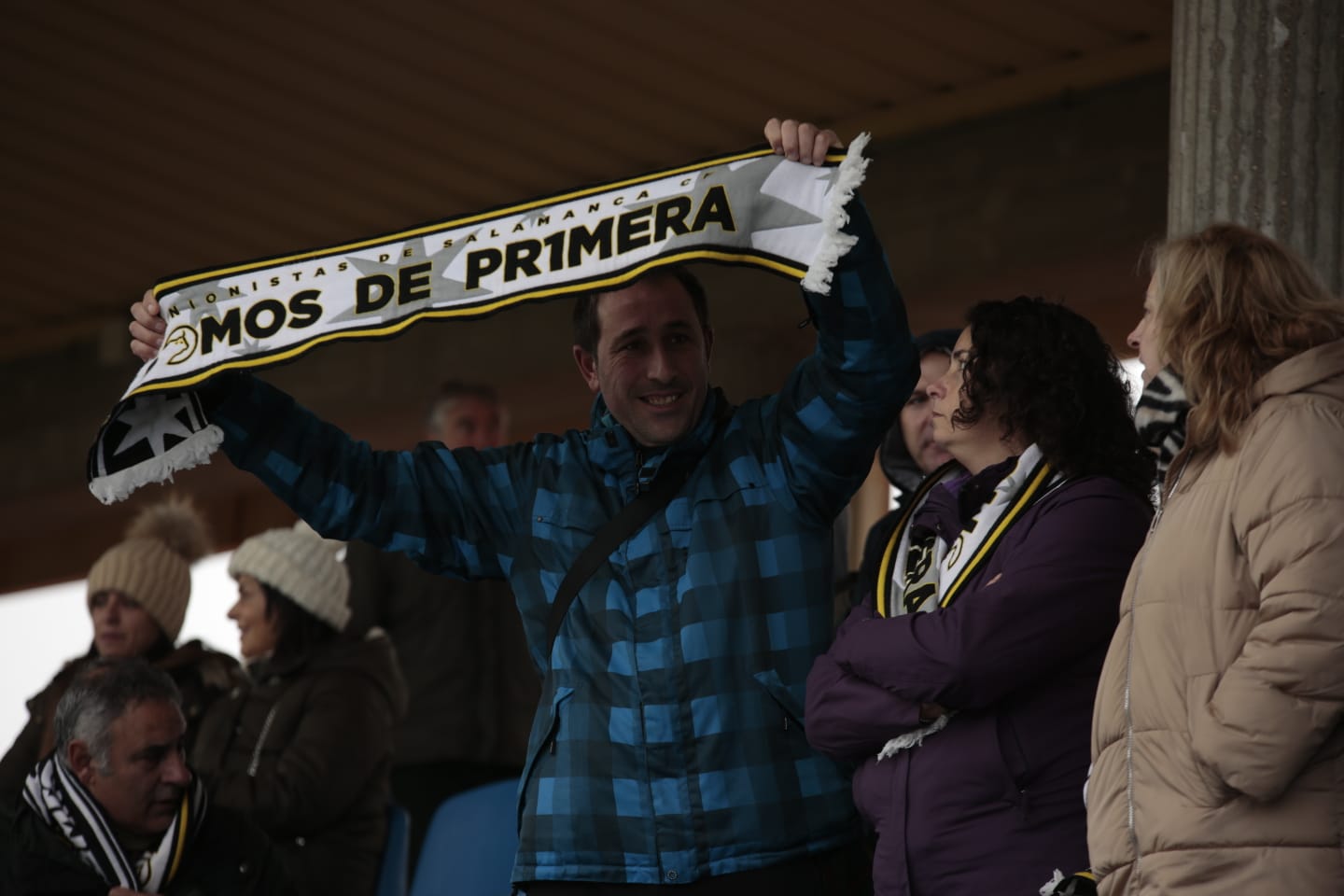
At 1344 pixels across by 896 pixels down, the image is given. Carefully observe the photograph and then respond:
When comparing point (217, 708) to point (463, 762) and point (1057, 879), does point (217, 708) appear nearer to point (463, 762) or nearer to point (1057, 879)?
point (463, 762)

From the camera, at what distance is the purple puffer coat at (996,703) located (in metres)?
3.15

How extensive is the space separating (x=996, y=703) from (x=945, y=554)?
0.32 meters

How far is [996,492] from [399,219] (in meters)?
6.16

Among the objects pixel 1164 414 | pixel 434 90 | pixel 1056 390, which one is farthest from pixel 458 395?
pixel 1164 414

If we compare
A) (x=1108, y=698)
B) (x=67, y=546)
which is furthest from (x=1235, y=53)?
(x=67, y=546)

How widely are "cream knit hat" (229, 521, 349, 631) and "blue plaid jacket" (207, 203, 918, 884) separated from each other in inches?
70.1

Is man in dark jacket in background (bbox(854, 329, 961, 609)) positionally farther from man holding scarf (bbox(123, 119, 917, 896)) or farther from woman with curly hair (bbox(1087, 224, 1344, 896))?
woman with curly hair (bbox(1087, 224, 1344, 896))

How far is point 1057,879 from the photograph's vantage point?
3.04 metres

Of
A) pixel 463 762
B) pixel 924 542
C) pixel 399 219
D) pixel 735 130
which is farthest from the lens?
pixel 399 219

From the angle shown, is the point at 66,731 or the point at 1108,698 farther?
the point at 66,731

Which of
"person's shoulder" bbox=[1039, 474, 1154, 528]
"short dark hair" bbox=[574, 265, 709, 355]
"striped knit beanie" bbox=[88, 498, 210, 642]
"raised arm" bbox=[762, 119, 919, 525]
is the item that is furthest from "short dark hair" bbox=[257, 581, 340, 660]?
"person's shoulder" bbox=[1039, 474, 1154, 528]

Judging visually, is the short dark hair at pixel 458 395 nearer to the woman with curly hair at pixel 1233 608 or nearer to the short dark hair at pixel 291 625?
the short dark hair at pixel 291 625

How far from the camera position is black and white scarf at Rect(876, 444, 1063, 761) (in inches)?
131

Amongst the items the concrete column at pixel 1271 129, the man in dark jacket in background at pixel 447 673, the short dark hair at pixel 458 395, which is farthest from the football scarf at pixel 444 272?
the short dark hair at pixel 458 395
